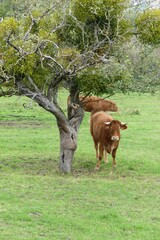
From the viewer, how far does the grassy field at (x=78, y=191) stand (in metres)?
7.25

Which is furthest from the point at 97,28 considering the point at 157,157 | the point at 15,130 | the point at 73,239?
the point at 15,130

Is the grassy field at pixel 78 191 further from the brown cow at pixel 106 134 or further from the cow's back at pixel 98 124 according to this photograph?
the cow's back at pixel 98 124

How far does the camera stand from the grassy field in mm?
7254

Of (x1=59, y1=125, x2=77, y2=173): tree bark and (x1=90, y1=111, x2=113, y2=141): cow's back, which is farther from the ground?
(x1=90, y1=111, x2=113, y2=141): cow's back

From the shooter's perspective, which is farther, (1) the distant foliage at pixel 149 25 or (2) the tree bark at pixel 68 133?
(2) the tree bark at pixel 68 133

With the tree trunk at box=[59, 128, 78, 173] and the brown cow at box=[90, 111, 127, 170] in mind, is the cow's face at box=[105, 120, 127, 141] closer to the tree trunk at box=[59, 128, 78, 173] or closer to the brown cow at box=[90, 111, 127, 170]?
the brown cow at box=[90, 111, 127, 170]

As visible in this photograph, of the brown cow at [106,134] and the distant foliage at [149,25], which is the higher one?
the distant foliage at [149,25]

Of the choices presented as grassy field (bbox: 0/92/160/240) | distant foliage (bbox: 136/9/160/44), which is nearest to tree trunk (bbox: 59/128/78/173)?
grassy field (bbox: 0/92/160/240)

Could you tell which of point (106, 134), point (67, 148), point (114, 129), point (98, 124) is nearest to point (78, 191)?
point (67, 148)

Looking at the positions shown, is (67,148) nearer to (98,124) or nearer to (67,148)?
(67,148)

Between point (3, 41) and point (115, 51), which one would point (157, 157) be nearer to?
point (115, 51)

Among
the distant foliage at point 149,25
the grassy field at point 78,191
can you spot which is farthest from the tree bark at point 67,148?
the distant foliage at point 149,25

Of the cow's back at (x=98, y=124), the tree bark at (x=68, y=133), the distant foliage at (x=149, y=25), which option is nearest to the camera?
the distant foliage at (x=149, y=25)

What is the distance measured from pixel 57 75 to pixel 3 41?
4.51ft
